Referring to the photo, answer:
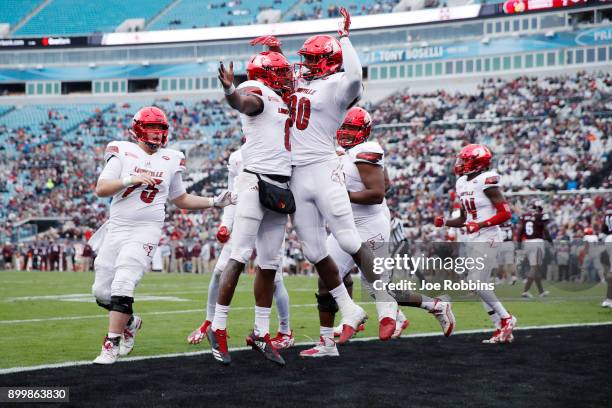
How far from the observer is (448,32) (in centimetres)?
4750

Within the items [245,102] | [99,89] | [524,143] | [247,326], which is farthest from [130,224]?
[99,89]

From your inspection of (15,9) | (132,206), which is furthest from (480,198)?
(15,9)

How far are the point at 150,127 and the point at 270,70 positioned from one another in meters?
1.17

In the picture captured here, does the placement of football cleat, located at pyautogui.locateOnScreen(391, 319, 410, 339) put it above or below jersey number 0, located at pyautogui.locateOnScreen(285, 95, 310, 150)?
below

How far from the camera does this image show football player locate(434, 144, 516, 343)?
26.8ft

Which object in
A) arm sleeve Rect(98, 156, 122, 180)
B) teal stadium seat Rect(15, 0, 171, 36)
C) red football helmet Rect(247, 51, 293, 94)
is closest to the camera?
red football helmet Rect(247, 51, 293, 94)

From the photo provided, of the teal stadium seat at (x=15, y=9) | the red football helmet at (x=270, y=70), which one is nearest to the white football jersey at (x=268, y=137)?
the red football helmet at (x=270, y=70)

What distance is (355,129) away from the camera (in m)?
7.54

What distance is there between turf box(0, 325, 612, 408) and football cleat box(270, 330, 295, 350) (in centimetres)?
30

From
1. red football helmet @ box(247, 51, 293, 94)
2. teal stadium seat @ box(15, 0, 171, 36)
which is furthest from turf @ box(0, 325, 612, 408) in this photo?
teal stadium seat @ box(15, 0, 171, 36)

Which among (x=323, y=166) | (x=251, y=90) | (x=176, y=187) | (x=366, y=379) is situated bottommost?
(x=366, y=379)

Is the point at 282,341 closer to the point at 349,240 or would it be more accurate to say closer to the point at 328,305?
the point at 328,305

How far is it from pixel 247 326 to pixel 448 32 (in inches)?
1600

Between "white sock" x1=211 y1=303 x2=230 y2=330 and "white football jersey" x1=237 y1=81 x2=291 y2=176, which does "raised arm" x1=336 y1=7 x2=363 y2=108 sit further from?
"white sock" x1=211 y1=303 x2=230 y2=330
